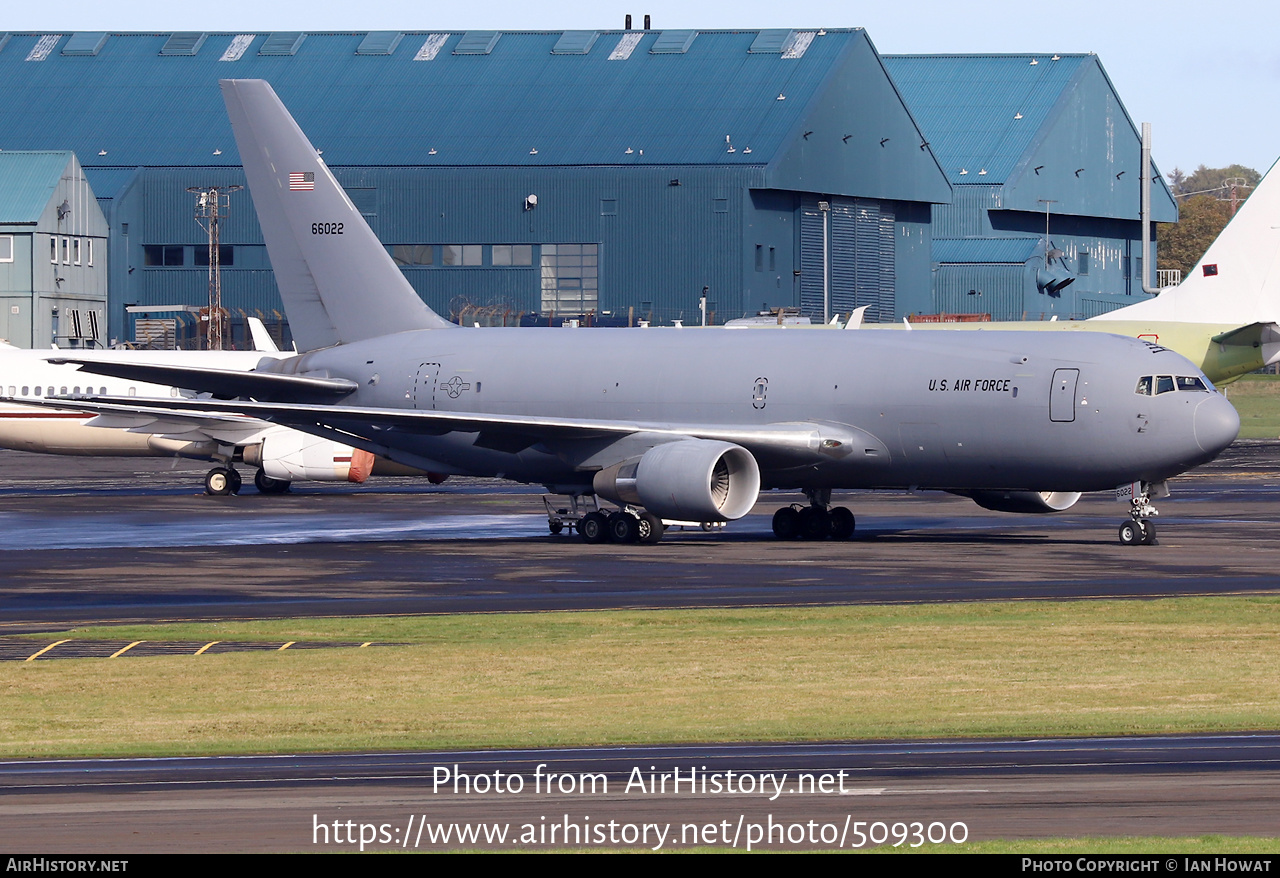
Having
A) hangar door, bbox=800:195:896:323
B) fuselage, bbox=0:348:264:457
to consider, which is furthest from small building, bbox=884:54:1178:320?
fuselage, bbox=0:348:264:457

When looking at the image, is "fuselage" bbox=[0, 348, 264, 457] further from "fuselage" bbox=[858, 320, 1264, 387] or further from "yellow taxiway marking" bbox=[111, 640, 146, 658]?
"yellow taxiway marking" bbox=[111, 640, 146, 658]

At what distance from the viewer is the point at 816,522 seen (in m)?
39.9

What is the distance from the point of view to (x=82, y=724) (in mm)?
17734

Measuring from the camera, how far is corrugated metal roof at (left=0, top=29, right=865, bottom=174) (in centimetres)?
10138

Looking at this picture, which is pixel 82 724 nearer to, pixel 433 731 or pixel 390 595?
pixel 433 731

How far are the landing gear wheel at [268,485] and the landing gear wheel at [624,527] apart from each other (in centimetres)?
1902

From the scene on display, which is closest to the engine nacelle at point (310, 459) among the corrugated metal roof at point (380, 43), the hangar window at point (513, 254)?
the hangar window at point (513, 254)

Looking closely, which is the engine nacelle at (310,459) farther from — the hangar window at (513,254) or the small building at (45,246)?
the small building at (45,246)

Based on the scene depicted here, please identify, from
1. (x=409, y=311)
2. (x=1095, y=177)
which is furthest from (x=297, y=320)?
(x=1095, y=177)

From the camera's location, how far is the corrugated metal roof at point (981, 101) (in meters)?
133

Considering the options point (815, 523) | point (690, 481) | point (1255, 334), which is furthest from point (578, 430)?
Answer: point (1255, 334)

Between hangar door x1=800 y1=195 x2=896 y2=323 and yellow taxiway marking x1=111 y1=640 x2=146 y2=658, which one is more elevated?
hangar door x1=800 y1=195 x2=896 y2=323

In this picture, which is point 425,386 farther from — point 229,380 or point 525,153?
point 525,153

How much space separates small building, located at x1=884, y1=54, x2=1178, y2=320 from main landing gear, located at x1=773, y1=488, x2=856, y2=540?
87508 millimetres
